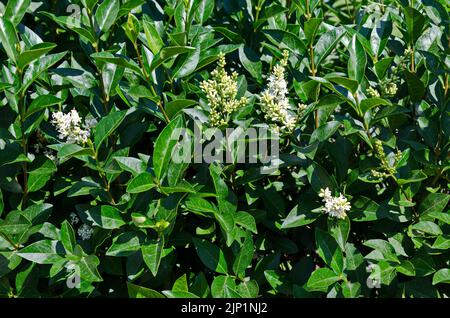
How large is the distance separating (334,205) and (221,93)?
43 cm

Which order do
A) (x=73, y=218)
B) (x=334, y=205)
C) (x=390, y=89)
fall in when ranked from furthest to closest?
(x=73, y=218), (x=390, y=89), (x=334, y=205)

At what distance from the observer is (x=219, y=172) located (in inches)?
71.7

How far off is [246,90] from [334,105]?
1.02 feet

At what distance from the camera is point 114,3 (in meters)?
2.04

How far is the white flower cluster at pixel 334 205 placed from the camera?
5.87 ft

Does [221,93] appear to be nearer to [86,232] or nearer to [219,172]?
[219,172]

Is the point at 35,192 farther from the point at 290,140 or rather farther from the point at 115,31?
the point at 290,140

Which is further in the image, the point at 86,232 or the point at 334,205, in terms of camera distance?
the point at 86,232

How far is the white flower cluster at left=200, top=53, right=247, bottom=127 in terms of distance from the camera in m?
1.82

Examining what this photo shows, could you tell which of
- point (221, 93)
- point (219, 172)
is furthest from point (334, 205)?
point (221, 93)

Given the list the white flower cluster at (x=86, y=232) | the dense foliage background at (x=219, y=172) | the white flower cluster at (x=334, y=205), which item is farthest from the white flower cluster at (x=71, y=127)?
the white flower cluster at (x=334, y=205)

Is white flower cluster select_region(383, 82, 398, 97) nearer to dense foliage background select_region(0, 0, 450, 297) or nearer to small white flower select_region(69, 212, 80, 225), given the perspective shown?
dense foliage background select_region(0, 0, 450, 297)

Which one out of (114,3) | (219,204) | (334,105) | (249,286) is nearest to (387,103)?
(334,105)

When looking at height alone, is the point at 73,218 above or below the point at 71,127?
below
